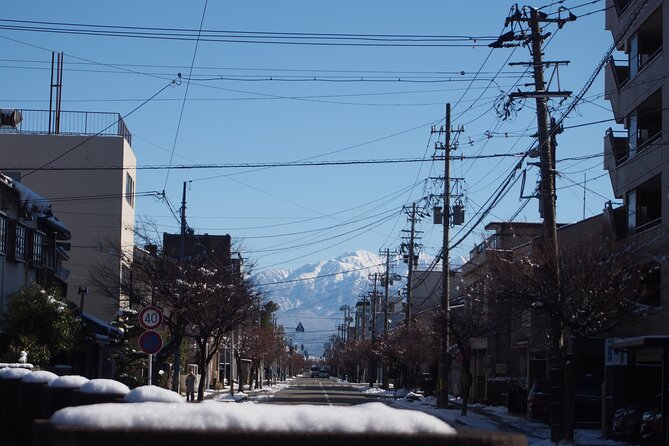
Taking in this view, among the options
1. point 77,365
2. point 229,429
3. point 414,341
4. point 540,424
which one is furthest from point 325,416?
point 414,341

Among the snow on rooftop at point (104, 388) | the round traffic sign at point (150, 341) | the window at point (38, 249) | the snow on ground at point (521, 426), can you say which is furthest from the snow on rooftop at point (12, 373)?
the window at point (38, 249)

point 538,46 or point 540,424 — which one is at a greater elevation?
point 538,46

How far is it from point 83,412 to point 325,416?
4.58ft

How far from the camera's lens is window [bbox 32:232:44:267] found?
37.2 metres

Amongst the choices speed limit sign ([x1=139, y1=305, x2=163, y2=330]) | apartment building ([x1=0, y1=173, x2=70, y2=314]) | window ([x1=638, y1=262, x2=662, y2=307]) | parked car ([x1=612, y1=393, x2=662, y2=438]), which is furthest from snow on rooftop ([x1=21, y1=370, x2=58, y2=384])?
window ([x1=638, y1=262, x2=662, y2=307])

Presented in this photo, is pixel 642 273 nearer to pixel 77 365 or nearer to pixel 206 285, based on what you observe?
pixel 206 285

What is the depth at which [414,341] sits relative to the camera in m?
65.6

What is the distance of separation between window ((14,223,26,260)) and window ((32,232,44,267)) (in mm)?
1444

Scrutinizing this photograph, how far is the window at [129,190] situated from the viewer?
203 feet

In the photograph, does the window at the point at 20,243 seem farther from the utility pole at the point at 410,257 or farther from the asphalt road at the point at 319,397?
the utility pole at the point at 410,257

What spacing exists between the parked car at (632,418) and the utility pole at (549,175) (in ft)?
6.27

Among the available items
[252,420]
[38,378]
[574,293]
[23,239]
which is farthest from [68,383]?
[23,239]

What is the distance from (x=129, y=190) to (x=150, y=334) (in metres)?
38.3

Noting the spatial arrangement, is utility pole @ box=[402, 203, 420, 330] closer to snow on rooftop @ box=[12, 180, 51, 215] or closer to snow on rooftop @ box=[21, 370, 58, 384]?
snow on rooftop @ box=[12, 180, 51, 215]
